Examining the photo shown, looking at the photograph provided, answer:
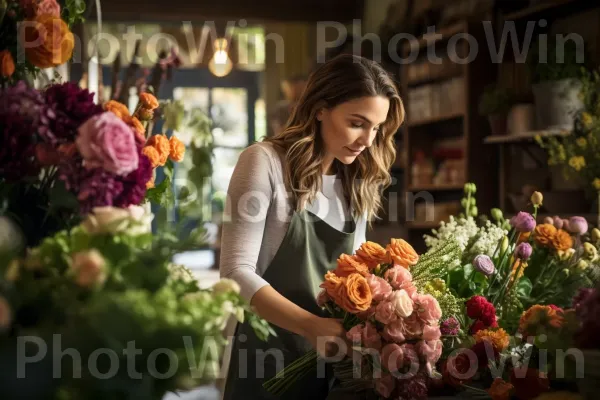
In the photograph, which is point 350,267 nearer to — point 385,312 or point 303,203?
point 385,312

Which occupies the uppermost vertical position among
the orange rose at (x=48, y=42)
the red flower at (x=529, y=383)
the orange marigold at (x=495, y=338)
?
the orange rose at (x=48, y=42)

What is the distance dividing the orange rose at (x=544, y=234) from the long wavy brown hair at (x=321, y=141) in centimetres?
40

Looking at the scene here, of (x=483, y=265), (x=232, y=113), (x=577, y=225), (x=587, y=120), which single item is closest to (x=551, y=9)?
(x=587, y=120)

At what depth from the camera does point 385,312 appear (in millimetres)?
1271

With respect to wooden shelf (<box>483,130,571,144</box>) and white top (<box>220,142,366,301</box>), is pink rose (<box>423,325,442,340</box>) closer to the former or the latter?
white top (<box>220,142,366,301</box>)

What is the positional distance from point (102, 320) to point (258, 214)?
1.01m

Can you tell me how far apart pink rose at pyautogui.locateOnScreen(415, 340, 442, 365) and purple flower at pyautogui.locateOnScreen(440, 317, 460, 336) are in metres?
0.13

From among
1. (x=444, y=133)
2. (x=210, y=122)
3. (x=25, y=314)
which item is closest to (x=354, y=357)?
(x=25, y=314)

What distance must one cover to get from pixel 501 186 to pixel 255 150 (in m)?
3.14

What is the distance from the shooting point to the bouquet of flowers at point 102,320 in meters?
0.72

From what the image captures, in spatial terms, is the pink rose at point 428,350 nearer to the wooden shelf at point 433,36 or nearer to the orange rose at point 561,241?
the orange rose at point 561,241

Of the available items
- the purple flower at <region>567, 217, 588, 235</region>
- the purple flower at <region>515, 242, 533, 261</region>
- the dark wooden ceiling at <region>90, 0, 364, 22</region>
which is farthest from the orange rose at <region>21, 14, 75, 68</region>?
the dark wooden ceiling at <region>90, 0, 364, 22</region>

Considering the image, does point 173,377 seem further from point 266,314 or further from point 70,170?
point 266,314

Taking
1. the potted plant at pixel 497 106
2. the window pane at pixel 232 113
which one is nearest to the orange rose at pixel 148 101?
the potted plant at pixel 497 106
